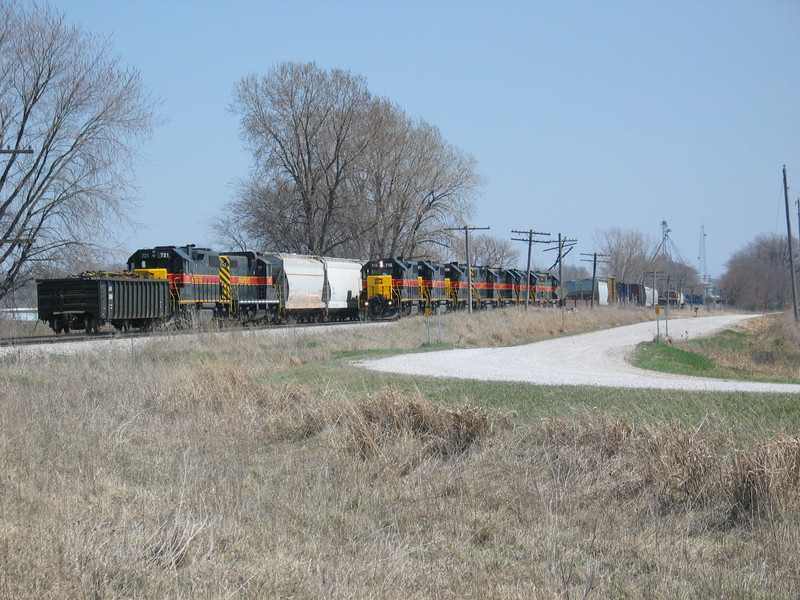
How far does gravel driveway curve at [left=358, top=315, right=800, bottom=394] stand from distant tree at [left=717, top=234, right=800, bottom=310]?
73.4m

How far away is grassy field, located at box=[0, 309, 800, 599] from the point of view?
20.2 feet

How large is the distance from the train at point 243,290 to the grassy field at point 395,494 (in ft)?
44.0

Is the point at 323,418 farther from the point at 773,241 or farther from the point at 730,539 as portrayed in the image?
the point at 773,241

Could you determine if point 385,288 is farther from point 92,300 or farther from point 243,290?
point 92,300

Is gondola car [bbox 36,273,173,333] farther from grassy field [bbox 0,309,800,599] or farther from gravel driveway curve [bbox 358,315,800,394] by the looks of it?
grassy field [bbox 0,309,800,599]

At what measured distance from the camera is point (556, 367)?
75.9 feet

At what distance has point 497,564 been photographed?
6801mm

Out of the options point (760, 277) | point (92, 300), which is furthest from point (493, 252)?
point (92, 300)

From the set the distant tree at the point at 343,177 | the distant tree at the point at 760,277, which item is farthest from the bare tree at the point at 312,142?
the distant tree at the point at 760,277

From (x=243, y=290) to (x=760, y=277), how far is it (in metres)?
94.5

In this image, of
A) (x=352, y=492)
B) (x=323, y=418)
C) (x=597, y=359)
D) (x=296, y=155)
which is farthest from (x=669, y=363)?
(x=296, y=155)

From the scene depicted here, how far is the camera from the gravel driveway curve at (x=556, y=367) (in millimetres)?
16594

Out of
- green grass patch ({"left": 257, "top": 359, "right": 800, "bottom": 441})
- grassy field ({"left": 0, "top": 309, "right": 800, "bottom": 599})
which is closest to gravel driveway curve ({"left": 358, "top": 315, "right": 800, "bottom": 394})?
green grass patch ({"left": 257, "top": 359, "right": 800, "bottom": 441})

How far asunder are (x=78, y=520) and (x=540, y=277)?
68.3 metres
